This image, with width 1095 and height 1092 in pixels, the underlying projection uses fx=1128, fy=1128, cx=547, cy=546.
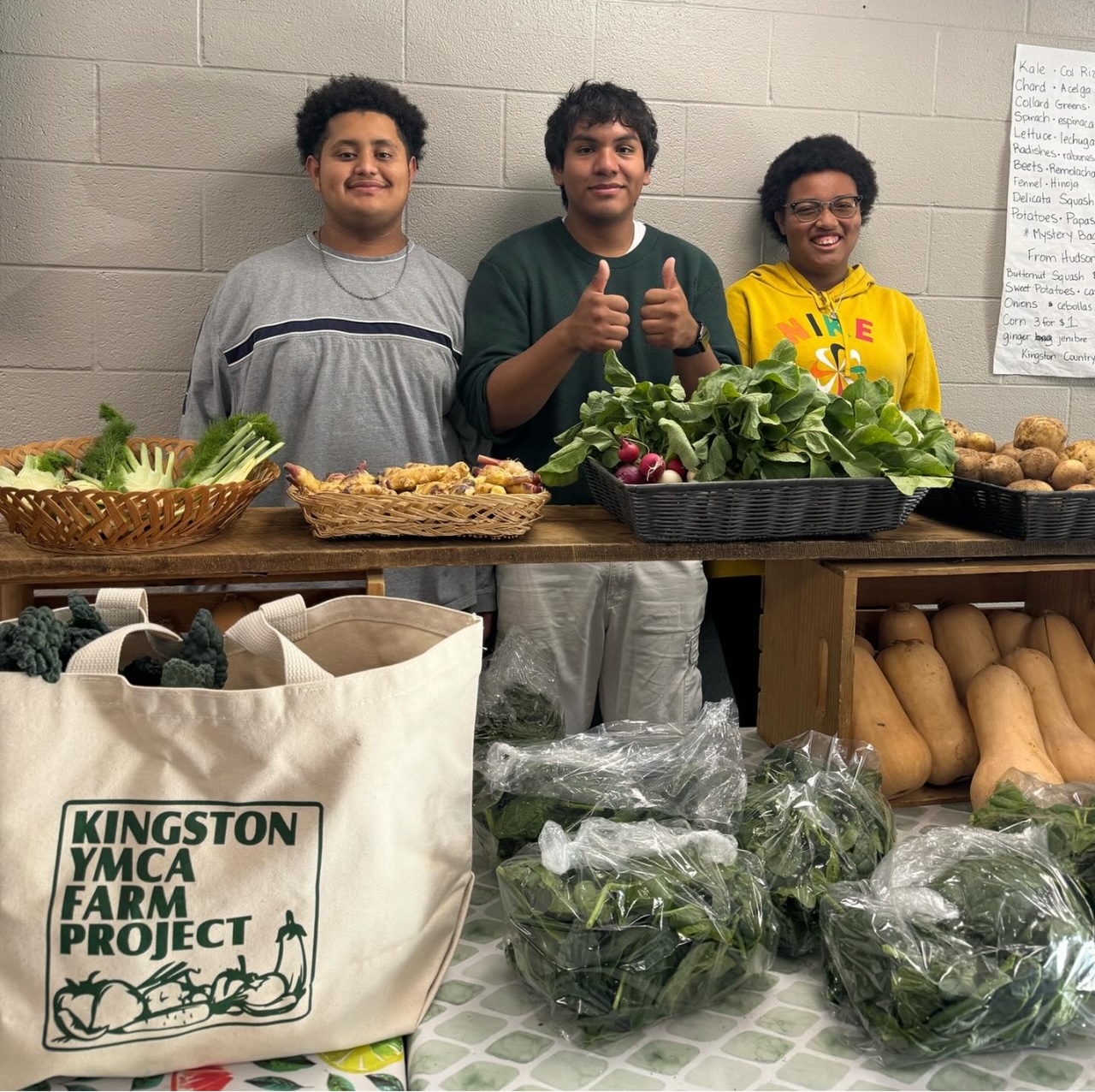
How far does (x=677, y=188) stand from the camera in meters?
3.00

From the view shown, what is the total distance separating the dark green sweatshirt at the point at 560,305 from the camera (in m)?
2.66

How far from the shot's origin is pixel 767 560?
1697 millimetres

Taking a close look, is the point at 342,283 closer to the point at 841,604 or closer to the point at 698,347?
the point at 698,347

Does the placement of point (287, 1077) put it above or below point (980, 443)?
below

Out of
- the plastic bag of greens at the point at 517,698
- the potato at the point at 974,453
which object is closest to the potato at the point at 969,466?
the potato at the point at 974,453

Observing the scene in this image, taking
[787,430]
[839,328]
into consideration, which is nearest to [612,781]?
[787,430]

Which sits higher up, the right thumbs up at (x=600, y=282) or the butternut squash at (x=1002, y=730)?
the right thumbs up at (x=600, y=282)

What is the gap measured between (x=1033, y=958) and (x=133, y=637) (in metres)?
0.93

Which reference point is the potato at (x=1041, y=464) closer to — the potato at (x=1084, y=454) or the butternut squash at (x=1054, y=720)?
the potato at (x=1084, y=454)

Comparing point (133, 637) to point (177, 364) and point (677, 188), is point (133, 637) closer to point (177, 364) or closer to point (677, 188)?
point (177, 364)

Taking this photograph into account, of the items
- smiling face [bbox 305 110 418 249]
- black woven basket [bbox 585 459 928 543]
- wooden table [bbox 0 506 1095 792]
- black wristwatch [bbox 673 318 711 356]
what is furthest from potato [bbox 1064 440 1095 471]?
smiling face [bbox 305 110 418 249]

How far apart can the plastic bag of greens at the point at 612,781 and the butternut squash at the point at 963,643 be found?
0.55m

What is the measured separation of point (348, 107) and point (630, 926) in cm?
215

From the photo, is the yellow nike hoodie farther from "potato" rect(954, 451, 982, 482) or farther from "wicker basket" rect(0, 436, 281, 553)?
"wicker basket" rect(0, 436, 281, 553)
